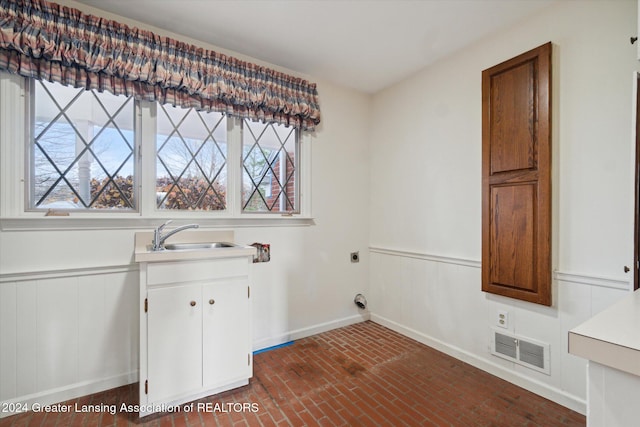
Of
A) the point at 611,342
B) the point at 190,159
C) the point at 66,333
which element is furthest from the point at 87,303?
the point at 611,342

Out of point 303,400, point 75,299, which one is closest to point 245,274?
point 303,400

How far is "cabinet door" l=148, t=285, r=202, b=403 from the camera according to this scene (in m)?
1.83

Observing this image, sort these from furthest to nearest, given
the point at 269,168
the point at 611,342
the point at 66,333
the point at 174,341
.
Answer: the point at 269,168 → the point at 66,333 → the point at 174,341 → the point at 611,342

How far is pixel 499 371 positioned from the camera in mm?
2283

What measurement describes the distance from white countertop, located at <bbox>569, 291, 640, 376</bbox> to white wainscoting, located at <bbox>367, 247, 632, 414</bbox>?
3.81ft

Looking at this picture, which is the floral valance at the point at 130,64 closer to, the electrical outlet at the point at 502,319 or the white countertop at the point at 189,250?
the white countertop at the point at 189,250

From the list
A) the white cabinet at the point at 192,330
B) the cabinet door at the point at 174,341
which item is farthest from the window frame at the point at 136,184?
the cabinet door at the point at 174,341

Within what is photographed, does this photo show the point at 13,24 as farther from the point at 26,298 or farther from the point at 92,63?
the point at 26,298

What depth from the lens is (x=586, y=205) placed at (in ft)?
6.12

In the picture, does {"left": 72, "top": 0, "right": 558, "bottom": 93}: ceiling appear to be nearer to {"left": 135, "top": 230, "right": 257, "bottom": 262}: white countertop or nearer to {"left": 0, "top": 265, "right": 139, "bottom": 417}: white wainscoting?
{"left": 135, "top": 230, "right": 257, "bottom": 262}: white countertop

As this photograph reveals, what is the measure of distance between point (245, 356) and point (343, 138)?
2.38 meters

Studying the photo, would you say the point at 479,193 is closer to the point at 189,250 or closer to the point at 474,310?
the point at 474,310

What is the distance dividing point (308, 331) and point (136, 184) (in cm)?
210

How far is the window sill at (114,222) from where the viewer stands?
1.88m
